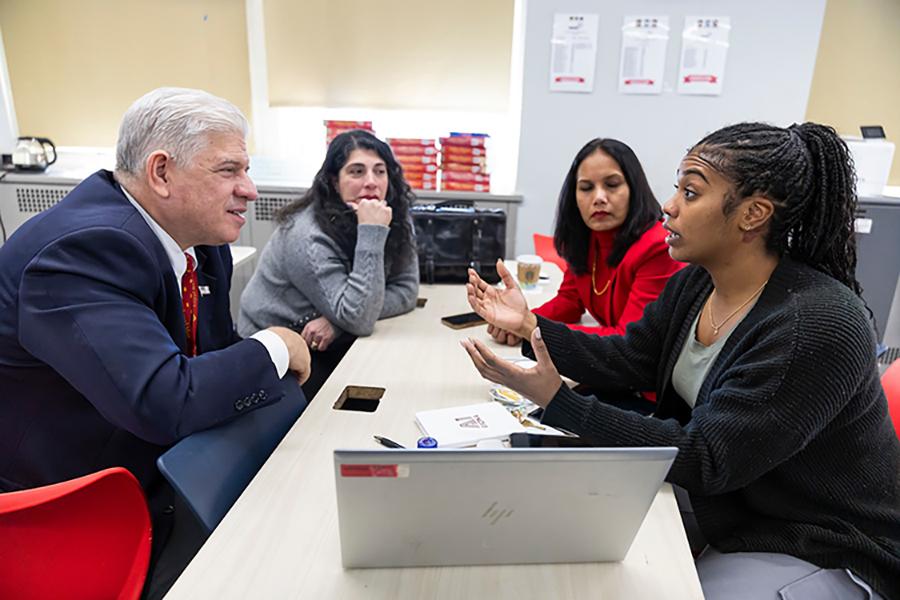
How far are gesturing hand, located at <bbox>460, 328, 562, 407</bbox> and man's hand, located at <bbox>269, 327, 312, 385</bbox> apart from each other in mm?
396

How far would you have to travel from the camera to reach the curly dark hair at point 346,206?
2.01 m

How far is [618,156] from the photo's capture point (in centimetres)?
185

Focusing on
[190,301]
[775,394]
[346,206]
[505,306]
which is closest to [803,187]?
[775,394]

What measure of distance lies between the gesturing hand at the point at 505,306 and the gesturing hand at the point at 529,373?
1.39ft

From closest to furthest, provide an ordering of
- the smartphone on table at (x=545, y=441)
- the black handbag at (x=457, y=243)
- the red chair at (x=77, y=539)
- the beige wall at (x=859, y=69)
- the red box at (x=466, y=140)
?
the red chair at (x=77, y=539) < the smartphone on table at (x=545, y=441) < the black handbag at (x=457, y=243) < the beige wall at (x=859, y=69) < the red box at (x=466, y=140)

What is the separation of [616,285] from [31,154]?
140 inches

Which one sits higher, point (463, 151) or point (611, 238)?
point (463, 151)

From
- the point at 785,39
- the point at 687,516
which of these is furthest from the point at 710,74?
the point at 687,516

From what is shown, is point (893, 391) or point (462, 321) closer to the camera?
point (893, 391)

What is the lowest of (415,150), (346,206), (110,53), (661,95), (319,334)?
(319,334)

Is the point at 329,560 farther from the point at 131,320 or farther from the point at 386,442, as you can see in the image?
the point at 131,320

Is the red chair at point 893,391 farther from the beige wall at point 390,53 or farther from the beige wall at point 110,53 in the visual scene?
the beige wall at point 110,53

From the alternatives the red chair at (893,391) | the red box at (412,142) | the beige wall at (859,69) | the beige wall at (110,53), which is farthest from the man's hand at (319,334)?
the beige wall at (859,69)

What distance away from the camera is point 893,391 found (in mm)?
1295
